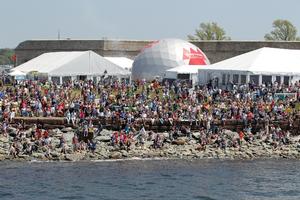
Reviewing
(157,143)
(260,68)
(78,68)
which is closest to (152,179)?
(157,143)

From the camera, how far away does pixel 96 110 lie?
1935 inches

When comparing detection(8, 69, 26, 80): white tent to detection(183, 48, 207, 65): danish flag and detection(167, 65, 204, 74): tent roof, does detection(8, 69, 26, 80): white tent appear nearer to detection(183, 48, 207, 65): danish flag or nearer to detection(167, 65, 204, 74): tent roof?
detection(167, 65, 204, 74): tent roof

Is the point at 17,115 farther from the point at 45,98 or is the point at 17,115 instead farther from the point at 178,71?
the point at 178,71

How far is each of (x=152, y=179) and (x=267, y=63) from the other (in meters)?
22.7

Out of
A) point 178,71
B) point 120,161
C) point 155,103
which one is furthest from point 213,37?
point 120,161

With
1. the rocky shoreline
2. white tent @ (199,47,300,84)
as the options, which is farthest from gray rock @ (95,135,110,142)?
white tent @ (199,47,300,84)

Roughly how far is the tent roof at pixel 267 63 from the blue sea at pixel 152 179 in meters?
14.0

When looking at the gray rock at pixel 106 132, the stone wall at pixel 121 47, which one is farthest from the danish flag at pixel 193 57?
the gray rock at pixel 106 132

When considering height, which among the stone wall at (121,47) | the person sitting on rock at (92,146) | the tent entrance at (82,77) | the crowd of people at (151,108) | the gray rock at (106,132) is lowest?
the person sitting on rock at (92,146)

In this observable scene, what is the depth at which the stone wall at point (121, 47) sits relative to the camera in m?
81.7

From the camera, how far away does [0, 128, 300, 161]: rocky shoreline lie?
4347cm

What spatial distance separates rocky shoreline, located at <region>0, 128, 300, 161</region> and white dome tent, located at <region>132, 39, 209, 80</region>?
70.2 ft

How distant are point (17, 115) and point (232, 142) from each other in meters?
13.5

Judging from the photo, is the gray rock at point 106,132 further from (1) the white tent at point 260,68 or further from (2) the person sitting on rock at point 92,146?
(1) the white tent at point 260,68
